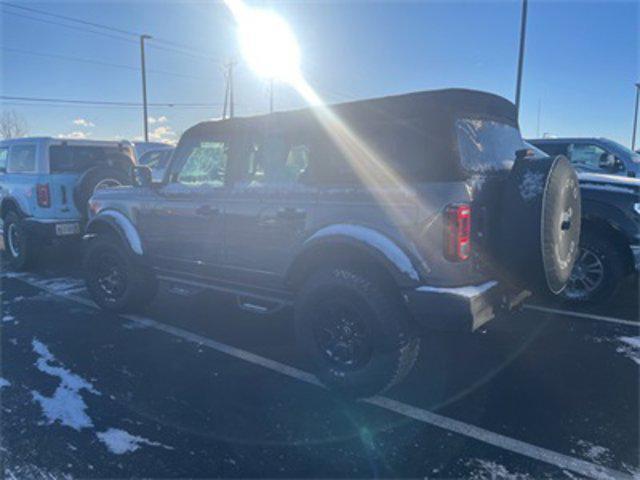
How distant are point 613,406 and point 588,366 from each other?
68 cm

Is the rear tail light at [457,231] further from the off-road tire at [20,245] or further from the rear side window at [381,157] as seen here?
the off-road tire at [20,245]

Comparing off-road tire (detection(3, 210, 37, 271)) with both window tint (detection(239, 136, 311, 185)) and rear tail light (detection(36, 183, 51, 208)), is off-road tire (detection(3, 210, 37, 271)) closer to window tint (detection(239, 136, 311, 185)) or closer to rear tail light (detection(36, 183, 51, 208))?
rear tail light (detection(36, 183, 51, 208))

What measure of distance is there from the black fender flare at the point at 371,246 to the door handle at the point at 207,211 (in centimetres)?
115

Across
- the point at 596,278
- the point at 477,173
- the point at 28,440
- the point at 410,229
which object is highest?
the point at 477,173

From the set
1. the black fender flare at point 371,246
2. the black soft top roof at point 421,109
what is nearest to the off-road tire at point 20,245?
the black soft top roof at point 421,109

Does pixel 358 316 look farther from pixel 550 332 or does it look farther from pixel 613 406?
pixel 550 332

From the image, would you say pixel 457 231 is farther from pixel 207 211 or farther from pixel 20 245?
pixel 20 245

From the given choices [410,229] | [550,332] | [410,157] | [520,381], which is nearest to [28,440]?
[410,229]

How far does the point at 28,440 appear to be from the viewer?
9.51 ft

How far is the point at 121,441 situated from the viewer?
285 centimetres

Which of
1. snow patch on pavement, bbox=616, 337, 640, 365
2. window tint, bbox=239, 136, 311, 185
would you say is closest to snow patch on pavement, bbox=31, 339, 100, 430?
window tint, bbox=239, 136, 311, 185

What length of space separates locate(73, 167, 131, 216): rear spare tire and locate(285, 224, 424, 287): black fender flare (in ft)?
15.7

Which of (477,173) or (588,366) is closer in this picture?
(477,173)

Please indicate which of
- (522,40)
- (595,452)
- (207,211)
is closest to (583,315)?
(595,452)
